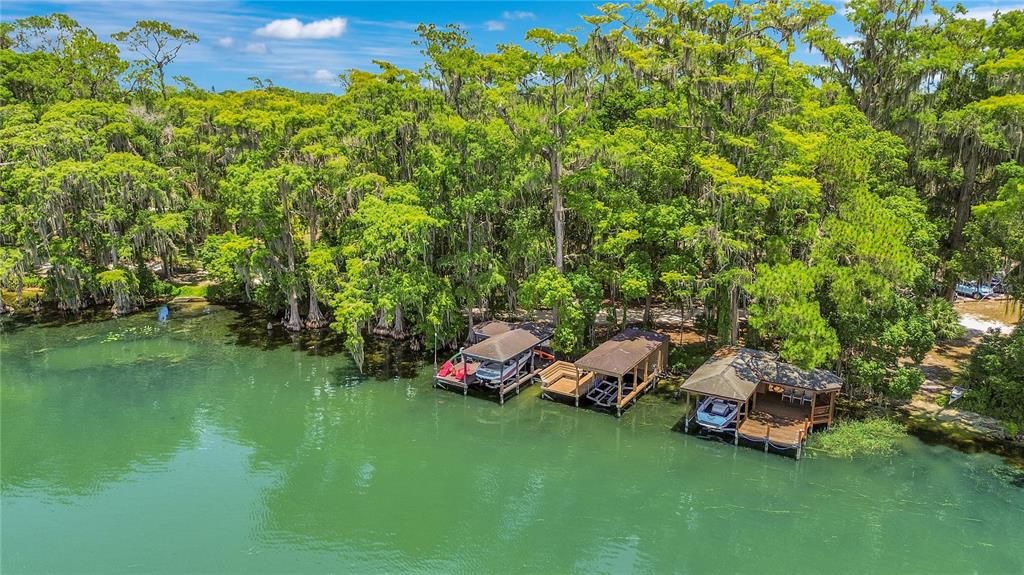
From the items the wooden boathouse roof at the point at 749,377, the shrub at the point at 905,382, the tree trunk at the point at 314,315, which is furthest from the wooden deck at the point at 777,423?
the tree trunk at the point at 314,315

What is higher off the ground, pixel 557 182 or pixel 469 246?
pixel 557 182

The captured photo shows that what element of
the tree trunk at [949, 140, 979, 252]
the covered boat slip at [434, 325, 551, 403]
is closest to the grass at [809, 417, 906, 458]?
the tree trunk at [949, 140, 979, 252]

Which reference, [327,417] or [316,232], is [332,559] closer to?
[327,417]

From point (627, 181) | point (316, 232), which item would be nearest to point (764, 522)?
point (627, 181)

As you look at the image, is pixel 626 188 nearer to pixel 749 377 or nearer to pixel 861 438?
pixel 749 377

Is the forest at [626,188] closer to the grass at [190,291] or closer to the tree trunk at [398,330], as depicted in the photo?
the tree trunk at [398,330]

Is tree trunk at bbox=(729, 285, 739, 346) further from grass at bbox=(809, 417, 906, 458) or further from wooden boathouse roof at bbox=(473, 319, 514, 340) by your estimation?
wooden boathouse roof at bbox=(473, 319, 514, 340)

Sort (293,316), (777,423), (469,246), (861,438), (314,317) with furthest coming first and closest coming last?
(314,317) < (293,316) < (469,246) < (777,423) < (861,438)

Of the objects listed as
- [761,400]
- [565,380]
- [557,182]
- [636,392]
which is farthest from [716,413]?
[557,182]
